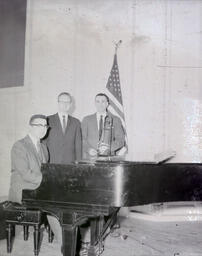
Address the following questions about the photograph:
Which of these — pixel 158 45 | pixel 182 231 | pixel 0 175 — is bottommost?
pixel 182 231

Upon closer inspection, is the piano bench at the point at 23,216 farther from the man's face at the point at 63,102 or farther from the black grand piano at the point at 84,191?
the man's face at the point at 63,102

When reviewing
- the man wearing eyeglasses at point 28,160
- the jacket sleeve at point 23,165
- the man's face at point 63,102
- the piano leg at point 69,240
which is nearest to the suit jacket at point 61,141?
the man's face at point 63,102

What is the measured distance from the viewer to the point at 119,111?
18.1 ft

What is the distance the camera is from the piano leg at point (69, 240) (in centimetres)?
243

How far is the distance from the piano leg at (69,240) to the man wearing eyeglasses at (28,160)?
1.69 ft

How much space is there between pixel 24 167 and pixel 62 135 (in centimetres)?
132

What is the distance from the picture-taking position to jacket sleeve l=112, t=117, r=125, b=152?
16.4 feet

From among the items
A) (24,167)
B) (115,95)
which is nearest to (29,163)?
(24,167)

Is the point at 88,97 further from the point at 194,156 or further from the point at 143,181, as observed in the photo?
the point at 143,181

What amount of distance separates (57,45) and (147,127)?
2.22m

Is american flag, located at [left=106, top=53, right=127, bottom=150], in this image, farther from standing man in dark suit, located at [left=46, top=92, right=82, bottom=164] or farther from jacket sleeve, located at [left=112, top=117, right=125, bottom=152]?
standing man in dark suit, located at [left=46, top=92, right=82, bottom=164]

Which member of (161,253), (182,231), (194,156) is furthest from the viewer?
(194,156)

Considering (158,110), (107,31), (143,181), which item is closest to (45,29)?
(107,31)

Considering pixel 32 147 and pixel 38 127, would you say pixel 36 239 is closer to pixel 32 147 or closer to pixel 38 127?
pixel 32 147
